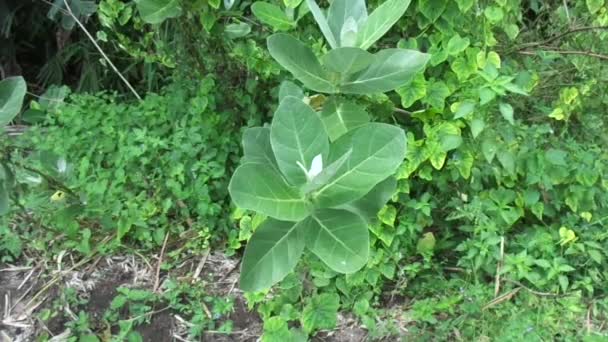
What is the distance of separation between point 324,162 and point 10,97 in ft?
2.85

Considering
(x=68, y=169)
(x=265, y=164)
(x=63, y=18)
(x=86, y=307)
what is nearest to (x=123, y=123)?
(x=68, y=169)

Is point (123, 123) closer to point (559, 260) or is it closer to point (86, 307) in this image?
point (86, 307)

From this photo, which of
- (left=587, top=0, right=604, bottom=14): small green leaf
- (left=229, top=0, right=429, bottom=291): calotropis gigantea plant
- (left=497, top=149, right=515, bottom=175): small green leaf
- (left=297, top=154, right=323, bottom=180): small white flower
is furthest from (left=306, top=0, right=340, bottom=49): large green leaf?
(left=587, top=0, right=604, bottom=14): small green leaf

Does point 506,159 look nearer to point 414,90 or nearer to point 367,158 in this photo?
point 414,90

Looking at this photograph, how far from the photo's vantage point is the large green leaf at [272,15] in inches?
77.4

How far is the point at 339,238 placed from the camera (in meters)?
1.25

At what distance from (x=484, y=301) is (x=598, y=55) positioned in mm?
1036

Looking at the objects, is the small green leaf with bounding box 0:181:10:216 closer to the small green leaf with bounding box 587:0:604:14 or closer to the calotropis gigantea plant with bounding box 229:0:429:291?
the calotropis gigantea plant with bounding box 229:0:429:291

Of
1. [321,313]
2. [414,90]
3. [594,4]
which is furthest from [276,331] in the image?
[594,4]

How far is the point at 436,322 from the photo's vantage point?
220 cm

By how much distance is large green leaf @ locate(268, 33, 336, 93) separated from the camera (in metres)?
1.27

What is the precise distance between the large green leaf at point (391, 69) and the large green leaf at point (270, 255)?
0.32 metres

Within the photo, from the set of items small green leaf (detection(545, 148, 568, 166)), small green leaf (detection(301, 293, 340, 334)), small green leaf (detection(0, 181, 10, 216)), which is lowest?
small green leaf (detection(301, 293, 340, 334))

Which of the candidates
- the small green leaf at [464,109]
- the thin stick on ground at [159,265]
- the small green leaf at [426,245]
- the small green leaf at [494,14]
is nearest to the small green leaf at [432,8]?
the small green leaf at [494,14]
